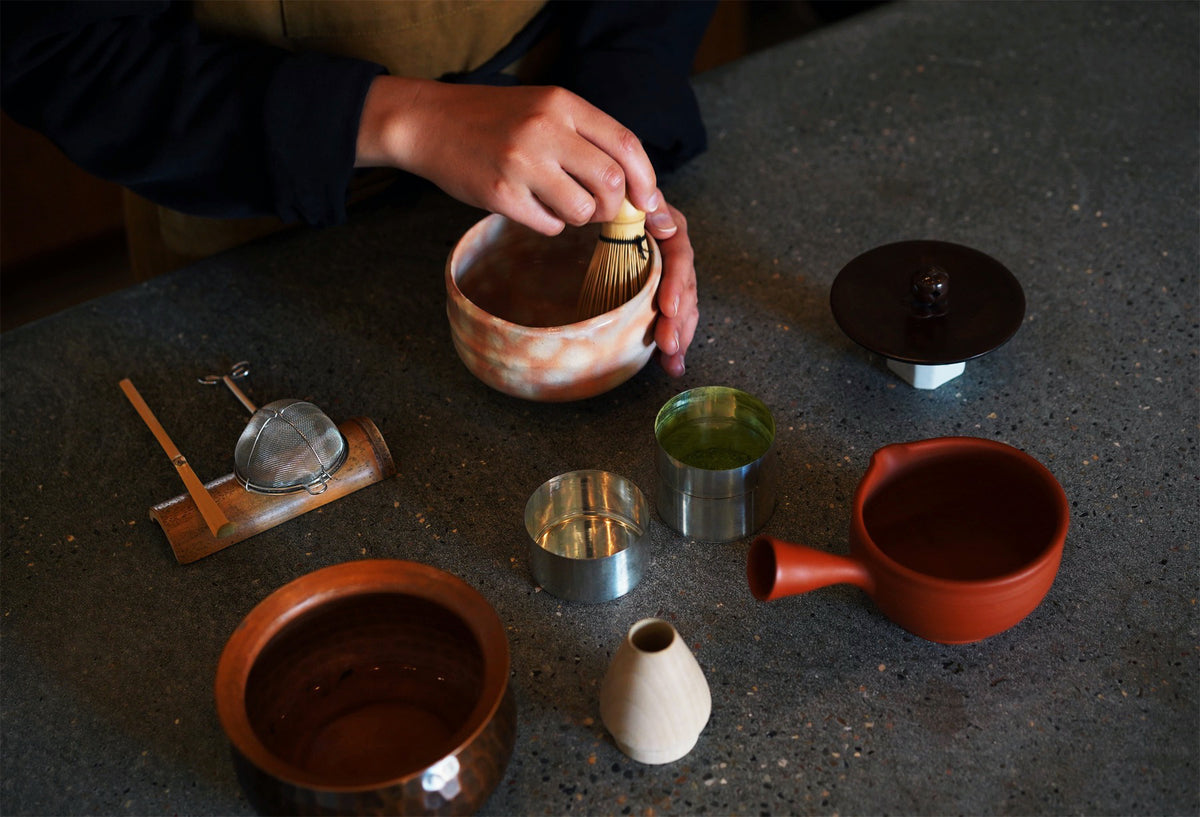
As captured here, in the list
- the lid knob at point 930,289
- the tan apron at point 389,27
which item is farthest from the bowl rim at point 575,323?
the tan apron at point 389,27

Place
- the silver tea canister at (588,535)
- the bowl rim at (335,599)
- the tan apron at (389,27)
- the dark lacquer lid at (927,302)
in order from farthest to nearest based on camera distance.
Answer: the tan apron at (389,27) → the dark lacquer lid at (927,302) → the silver tea canister at (588,535) → the bowl rim at (335,599)

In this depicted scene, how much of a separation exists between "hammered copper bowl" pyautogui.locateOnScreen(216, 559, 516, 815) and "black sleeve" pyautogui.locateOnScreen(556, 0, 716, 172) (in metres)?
0.60

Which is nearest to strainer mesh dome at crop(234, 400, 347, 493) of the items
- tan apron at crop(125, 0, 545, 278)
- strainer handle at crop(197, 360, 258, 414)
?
strainer handle at crop(197, 360, 258, 414)

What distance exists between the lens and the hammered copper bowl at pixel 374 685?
1.79 ft

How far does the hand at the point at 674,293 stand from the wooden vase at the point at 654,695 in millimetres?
292

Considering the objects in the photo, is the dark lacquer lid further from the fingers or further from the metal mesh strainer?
the metal mesh strainer

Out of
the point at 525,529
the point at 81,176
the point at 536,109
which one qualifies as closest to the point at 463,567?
the point at 525,529

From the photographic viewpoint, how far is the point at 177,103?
884 mm

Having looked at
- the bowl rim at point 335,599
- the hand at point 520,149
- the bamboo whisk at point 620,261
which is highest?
the hand at point 520,149

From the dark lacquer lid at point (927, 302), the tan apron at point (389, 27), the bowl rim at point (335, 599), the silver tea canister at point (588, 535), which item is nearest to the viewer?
the bowl rim at point (335, 599)

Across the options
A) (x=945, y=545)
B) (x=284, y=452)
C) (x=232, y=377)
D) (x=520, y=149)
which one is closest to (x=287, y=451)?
(x=284, y=452)

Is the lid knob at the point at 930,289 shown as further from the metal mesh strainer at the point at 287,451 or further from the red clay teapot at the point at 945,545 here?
the metal mesh strainer at the point at 287,451

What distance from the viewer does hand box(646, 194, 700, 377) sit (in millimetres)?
810

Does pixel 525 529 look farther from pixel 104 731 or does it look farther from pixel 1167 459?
pixel 1167 459
